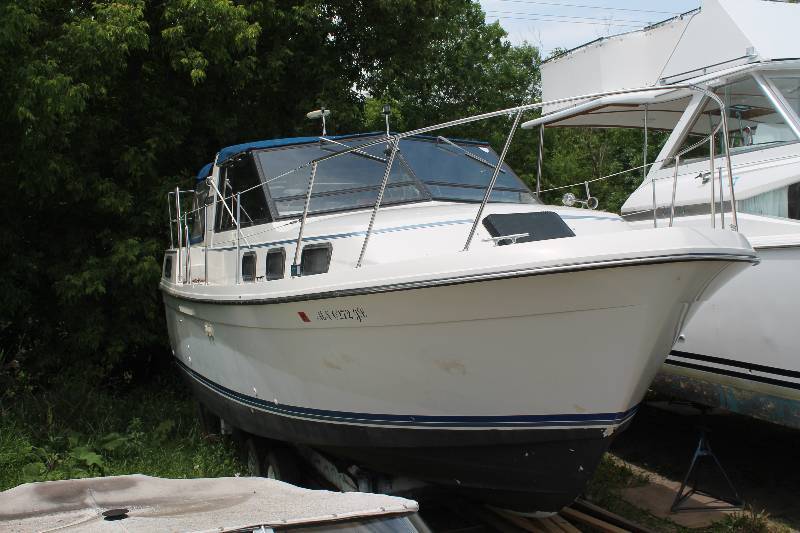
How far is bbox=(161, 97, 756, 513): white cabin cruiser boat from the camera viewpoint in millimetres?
3809

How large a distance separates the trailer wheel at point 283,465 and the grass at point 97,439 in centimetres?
80

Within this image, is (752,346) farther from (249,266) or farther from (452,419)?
(249,266)

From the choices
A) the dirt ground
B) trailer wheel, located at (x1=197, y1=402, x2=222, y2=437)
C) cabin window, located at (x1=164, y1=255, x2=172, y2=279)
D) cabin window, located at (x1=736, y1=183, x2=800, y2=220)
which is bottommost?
the dirt ground

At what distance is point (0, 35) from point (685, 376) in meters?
6.38

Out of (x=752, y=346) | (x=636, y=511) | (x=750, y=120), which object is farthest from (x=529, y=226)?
(x=750, y=120)

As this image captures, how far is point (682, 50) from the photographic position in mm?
7328

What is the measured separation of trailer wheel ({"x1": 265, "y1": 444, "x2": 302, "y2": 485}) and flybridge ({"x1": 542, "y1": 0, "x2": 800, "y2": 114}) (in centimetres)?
463

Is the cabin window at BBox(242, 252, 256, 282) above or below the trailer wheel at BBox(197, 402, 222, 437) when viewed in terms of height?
above

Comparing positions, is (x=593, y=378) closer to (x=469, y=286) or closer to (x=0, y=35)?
(x=469, y=286)

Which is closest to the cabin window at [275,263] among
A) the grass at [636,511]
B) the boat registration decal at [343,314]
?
the boat registration decal at [343,314]

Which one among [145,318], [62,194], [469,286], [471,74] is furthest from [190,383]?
[471,74]

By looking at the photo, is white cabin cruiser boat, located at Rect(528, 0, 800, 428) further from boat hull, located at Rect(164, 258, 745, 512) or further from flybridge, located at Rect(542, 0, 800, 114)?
boat hull, located at Rect(164, 258, 745, 512)

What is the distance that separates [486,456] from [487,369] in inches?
22.5

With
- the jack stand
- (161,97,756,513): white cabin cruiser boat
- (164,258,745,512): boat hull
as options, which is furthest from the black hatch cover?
the jack stand
